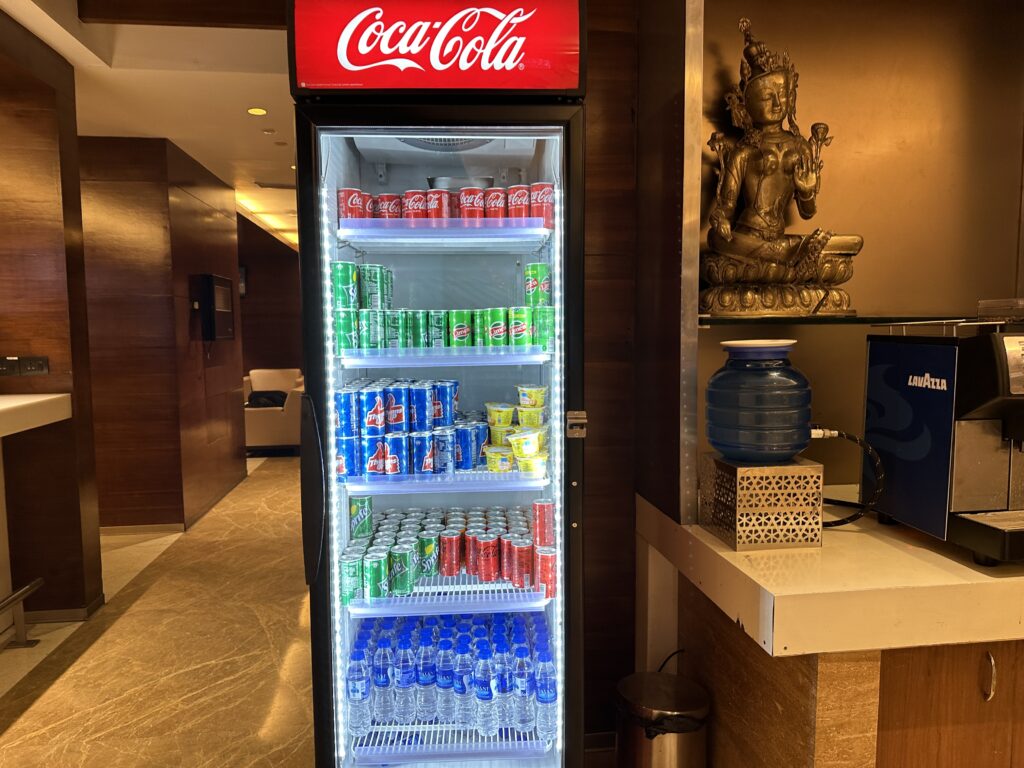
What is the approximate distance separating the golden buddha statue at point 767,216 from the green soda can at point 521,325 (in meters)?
0.55

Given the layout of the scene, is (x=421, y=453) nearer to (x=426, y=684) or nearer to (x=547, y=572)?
(x=547, y=572)

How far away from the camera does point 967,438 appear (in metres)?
1.51

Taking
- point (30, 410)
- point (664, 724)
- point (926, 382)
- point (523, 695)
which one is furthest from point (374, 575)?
point (30, 410)

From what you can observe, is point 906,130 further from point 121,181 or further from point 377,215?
point 121,181

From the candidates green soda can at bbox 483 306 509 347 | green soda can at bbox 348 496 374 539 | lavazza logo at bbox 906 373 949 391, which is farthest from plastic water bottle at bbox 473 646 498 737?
lavazza logo at bbox 906 373 949 391

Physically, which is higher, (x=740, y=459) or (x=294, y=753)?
(x=740, y=459)

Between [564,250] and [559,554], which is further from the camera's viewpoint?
[559,554]

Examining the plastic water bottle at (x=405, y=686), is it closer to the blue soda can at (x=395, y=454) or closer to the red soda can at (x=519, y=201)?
the blue soda can at (x=395, y=454)

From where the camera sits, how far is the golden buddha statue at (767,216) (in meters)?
1.88

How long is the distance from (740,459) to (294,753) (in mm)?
1913

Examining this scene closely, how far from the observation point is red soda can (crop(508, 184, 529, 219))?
1811 mm

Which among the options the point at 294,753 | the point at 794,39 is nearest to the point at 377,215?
the point at 794,39

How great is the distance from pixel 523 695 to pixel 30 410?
269 cm

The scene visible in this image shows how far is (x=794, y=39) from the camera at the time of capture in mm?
2123
